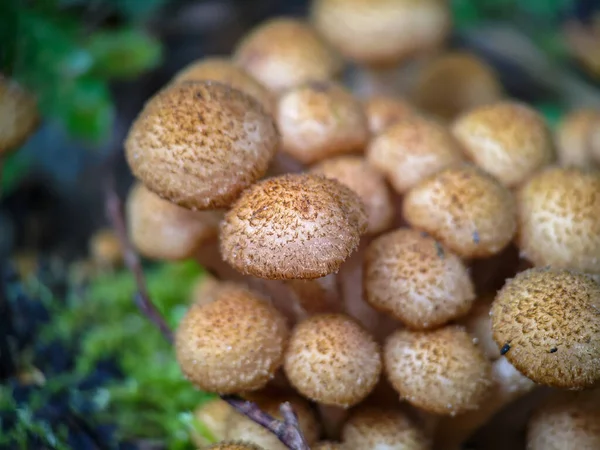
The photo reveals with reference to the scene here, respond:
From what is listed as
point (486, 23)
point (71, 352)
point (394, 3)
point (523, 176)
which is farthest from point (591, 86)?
point (71, 352)

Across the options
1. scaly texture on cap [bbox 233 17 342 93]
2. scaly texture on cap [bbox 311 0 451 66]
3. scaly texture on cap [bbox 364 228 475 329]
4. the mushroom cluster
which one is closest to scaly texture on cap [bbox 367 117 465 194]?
the mushroom cluster

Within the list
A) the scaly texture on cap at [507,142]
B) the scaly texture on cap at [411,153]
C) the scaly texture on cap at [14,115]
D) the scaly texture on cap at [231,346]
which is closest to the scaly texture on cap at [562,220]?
the scaly texture on cap at [507,142]

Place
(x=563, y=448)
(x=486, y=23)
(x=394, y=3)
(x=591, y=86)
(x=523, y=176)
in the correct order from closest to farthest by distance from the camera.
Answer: (x=563, y=448) → (x=523, y=176) → (x=394, y=3) → (x=591, y=86) → (x=486, y=23)

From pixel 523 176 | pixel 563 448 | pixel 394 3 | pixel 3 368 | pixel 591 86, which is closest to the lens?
pixel 563 448

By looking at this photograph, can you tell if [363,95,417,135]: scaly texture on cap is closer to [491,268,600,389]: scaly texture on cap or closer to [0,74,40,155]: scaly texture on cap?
[491,268,600,389]: scaly texture on cap

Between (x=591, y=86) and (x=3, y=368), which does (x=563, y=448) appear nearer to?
(x=3, y=368)

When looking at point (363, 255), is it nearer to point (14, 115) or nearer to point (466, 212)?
point (466, 212)

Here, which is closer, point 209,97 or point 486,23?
point 209,97
